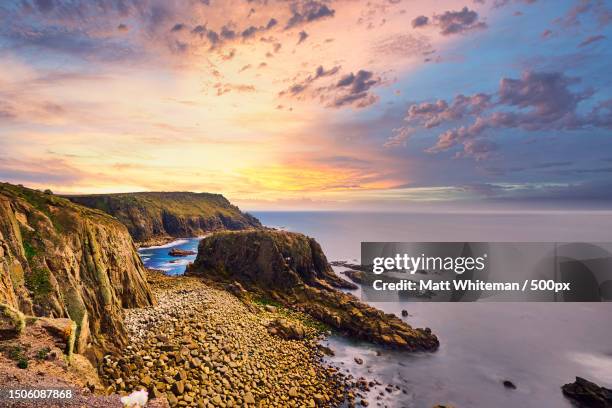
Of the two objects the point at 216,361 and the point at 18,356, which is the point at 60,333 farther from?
the point at 216,361

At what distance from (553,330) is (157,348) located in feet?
219

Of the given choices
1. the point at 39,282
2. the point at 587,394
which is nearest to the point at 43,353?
the point at 39,282

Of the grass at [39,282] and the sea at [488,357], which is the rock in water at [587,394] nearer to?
the sea at [488,357]

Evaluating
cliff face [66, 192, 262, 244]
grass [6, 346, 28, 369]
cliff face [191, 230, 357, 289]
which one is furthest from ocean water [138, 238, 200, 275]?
grass [6, 346, 28, 369]

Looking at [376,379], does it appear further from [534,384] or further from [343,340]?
[534,384]

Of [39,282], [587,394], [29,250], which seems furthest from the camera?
[587,394]

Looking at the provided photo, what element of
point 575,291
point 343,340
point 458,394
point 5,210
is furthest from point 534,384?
point 575,291

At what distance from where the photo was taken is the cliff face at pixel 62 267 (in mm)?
17719

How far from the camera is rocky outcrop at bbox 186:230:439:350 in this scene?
4253cm

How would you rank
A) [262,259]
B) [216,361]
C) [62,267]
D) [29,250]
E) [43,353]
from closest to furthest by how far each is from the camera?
[43,353]
[29,250]
[62,267]
[216,361]
[262,259]

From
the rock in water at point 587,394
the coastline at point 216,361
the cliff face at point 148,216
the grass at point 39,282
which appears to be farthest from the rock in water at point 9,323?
the cliff face at point 148,216

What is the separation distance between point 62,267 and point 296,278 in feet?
136

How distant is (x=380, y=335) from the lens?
136 feet

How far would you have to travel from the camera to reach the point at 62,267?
20.6 meters
